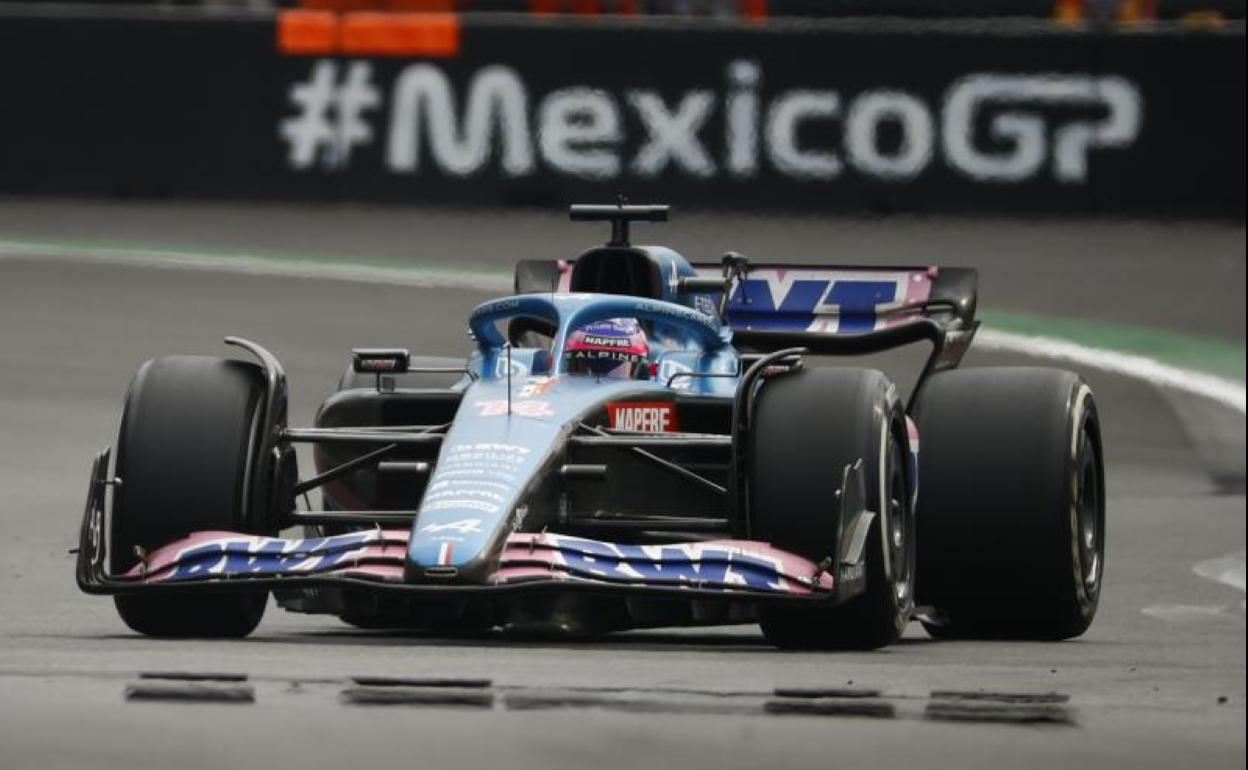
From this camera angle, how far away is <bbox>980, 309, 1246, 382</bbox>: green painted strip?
18.8 m

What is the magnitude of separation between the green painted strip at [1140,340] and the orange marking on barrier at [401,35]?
4.39 m

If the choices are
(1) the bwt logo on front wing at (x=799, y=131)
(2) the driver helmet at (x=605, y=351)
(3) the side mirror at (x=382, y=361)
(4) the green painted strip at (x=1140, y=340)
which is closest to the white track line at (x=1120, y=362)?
(4) the green painted strip at (x=1140, y=340)

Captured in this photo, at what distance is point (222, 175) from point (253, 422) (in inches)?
493

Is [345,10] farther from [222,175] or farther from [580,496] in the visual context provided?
[580,496]

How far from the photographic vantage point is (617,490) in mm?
9492

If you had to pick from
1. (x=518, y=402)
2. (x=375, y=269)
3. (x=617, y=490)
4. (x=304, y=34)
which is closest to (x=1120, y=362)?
(x=375, y=269)

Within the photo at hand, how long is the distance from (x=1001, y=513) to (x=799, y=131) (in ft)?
37.0

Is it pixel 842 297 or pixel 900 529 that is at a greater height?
pixel 842 297

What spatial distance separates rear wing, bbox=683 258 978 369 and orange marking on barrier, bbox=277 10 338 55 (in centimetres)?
1049

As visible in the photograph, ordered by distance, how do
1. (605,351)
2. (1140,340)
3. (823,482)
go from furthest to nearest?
1. (1140,340)
2. (605,351)
3. (823,482)

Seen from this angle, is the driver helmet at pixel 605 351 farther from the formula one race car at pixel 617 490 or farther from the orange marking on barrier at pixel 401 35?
the orange marking on barrier at pixel 401 35

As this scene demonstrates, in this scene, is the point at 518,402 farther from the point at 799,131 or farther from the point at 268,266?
the point at 268,266

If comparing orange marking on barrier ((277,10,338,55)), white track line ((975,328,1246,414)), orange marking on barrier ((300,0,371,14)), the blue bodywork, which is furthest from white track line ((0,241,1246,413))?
the blue bodywork

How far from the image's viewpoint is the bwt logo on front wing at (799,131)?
67.8 feet
